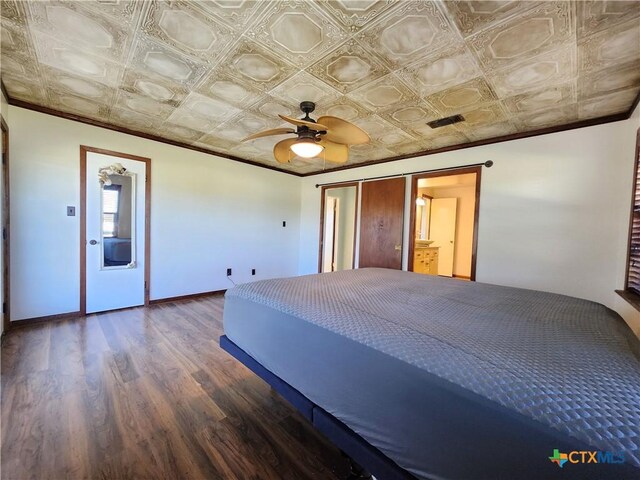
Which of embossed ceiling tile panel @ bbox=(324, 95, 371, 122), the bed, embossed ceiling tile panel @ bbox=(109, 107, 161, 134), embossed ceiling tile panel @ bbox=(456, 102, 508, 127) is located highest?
embossed ceiling tile panel @ bbox=(109, 107, 161, 134)

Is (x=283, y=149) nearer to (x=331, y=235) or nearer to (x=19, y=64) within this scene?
(x=19, y=64)

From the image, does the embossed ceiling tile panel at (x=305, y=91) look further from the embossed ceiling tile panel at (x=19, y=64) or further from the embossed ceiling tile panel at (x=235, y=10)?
the embossed ceiling tile panel at (x=19, y=64)

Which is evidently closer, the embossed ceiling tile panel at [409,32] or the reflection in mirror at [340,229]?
the embossed ceiling tile panel at [409,32]

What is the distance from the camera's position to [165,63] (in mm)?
1955

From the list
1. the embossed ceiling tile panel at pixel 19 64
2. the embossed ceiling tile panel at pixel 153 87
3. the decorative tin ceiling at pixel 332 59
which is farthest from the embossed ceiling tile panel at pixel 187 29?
the embossed ceiling tile panel at pixel 19 64

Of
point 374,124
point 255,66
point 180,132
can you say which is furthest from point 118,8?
point 374,124

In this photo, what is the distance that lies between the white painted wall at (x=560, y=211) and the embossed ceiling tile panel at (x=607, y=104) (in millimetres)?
151

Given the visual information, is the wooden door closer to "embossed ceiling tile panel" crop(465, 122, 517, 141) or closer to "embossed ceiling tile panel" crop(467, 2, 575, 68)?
"embossed ceiling tile panel" crop(465, 122, 517, 141)

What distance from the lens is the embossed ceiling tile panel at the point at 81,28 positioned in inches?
59.3

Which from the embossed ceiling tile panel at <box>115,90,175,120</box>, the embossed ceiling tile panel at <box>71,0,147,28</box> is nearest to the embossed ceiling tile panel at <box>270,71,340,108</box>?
the embossed ceiling tile panel at <box>71,0,147,28</box>

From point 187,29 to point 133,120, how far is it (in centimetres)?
202

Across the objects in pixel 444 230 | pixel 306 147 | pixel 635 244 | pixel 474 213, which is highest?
pixel 306 147

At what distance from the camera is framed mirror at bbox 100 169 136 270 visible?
3283 millimetres

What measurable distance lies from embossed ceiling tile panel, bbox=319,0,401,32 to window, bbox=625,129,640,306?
2.50 metres
